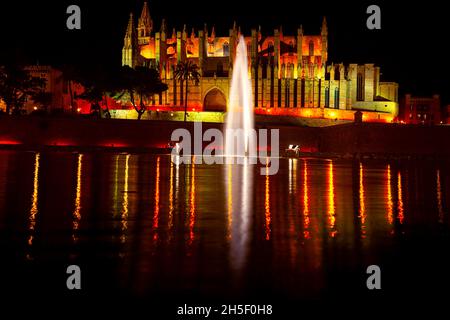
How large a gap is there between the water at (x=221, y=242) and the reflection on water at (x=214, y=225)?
0.08ft

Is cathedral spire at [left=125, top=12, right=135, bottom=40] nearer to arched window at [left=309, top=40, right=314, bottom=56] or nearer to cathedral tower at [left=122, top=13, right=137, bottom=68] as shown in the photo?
cathedral tower at [left=122, top=13, right=137, bottom=68]

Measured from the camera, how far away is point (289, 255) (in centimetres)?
930

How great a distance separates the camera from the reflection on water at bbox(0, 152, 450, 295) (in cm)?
833

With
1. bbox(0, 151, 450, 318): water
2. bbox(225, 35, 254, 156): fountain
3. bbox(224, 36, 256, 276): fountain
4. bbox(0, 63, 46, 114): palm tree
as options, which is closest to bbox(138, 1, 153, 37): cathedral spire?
bbox(225, 35, 254, 156): fountain

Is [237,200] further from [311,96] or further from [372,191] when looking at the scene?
[311,96]

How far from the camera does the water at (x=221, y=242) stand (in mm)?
7605

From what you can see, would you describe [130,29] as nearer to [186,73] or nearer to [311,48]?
[186,73]

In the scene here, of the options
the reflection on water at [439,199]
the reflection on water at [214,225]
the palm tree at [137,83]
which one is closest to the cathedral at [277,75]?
the palm tree at [137,83]

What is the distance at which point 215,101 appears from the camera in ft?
293

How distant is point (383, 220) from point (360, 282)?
533cm

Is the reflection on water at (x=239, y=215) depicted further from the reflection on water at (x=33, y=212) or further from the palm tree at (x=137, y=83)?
the palm tree at (x=137, y=83)

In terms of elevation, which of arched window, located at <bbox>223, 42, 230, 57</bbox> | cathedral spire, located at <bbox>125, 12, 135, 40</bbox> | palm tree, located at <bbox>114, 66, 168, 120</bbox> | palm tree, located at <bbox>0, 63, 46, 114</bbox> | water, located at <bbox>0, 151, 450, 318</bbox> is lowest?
water, located at <bbox>0, 151, 450, 318</bbox>

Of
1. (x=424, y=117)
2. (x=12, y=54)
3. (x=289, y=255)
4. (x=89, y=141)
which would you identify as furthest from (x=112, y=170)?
(x=424, y=117)

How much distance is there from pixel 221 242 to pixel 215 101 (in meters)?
79.7
